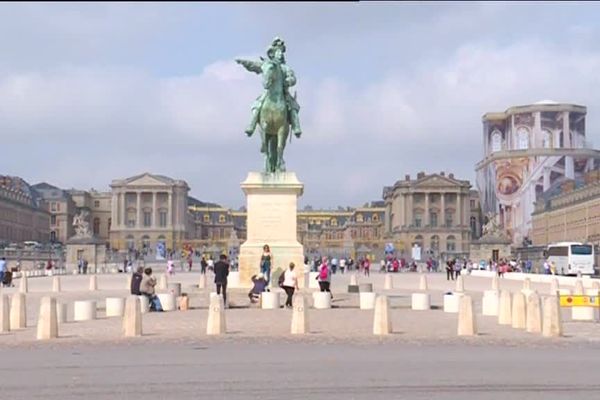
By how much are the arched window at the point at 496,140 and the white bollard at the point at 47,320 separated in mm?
141665

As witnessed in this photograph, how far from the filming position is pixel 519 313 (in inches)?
893

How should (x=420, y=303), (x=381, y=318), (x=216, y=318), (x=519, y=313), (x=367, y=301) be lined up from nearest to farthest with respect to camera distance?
(x=216, y=318) → (x=381, y=318) → (x=519, y=313) → (x=367, y=301) → (x=420, y=303)

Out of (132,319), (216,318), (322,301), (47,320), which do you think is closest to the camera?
(47,320)

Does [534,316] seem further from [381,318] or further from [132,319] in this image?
[132,319]

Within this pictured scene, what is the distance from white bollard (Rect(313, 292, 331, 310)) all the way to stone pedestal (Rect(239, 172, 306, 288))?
2934 millimetres

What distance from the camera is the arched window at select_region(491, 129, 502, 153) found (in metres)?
158

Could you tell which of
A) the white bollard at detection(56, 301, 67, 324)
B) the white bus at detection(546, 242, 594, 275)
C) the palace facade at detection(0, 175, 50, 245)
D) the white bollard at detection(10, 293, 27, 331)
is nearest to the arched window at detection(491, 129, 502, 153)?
the palace facade at detection(0, 175, 50, 245)

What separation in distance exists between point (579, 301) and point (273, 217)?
10840 millimetres

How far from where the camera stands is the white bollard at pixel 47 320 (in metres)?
19.7

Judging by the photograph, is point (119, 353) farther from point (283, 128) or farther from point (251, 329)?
point (283, 128)

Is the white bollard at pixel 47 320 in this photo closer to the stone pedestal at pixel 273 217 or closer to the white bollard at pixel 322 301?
the white bollard at pixel 322 301

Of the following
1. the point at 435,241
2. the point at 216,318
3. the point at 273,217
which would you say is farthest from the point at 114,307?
the point at 435,241

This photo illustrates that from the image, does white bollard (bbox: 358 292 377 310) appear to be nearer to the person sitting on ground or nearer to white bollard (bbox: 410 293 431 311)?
white bollard (bbox: 410 293 431 311)

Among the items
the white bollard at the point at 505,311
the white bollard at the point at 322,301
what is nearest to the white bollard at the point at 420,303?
the white bollard at the point at 322,301
